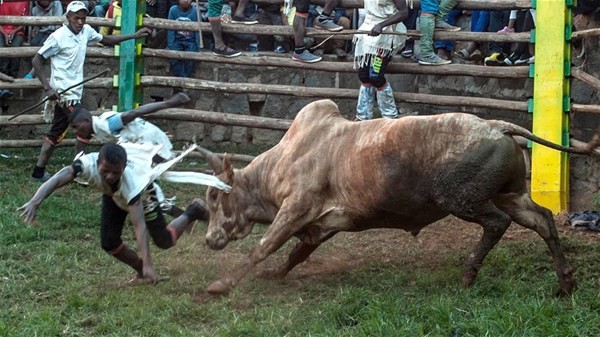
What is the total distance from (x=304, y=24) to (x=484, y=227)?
180 inches

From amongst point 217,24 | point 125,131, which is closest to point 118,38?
point 217,24

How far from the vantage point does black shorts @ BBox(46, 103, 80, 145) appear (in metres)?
12.0

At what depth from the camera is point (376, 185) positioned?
7863 mm

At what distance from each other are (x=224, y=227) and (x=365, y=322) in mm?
2118

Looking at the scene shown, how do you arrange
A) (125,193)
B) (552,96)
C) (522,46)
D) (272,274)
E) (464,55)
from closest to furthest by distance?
(125,193) < (272,274) < (552,96) < (522,46) < (464,55)

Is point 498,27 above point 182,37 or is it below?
above

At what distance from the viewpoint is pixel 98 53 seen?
12656mm

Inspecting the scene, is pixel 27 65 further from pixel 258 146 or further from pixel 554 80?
pixel 554 80

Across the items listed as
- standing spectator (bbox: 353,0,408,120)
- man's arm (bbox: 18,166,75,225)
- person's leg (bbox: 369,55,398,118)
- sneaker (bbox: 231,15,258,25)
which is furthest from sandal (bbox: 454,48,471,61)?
A: man's arm (bbox: 18,166,75,225)

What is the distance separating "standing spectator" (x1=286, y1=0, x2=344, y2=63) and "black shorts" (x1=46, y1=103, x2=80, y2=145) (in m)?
2.59

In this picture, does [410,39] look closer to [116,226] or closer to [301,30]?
[301,30]

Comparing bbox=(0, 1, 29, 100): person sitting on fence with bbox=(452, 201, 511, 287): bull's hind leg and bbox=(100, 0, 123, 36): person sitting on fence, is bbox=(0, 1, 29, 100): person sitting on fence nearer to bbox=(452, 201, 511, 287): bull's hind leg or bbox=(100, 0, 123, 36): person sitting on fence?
bbox=(100, 0, 123, 36): person sitting on fence

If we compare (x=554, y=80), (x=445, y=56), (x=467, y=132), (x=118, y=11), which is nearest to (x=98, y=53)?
(x=118, y=11)


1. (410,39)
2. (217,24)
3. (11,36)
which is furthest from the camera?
(11,36)
